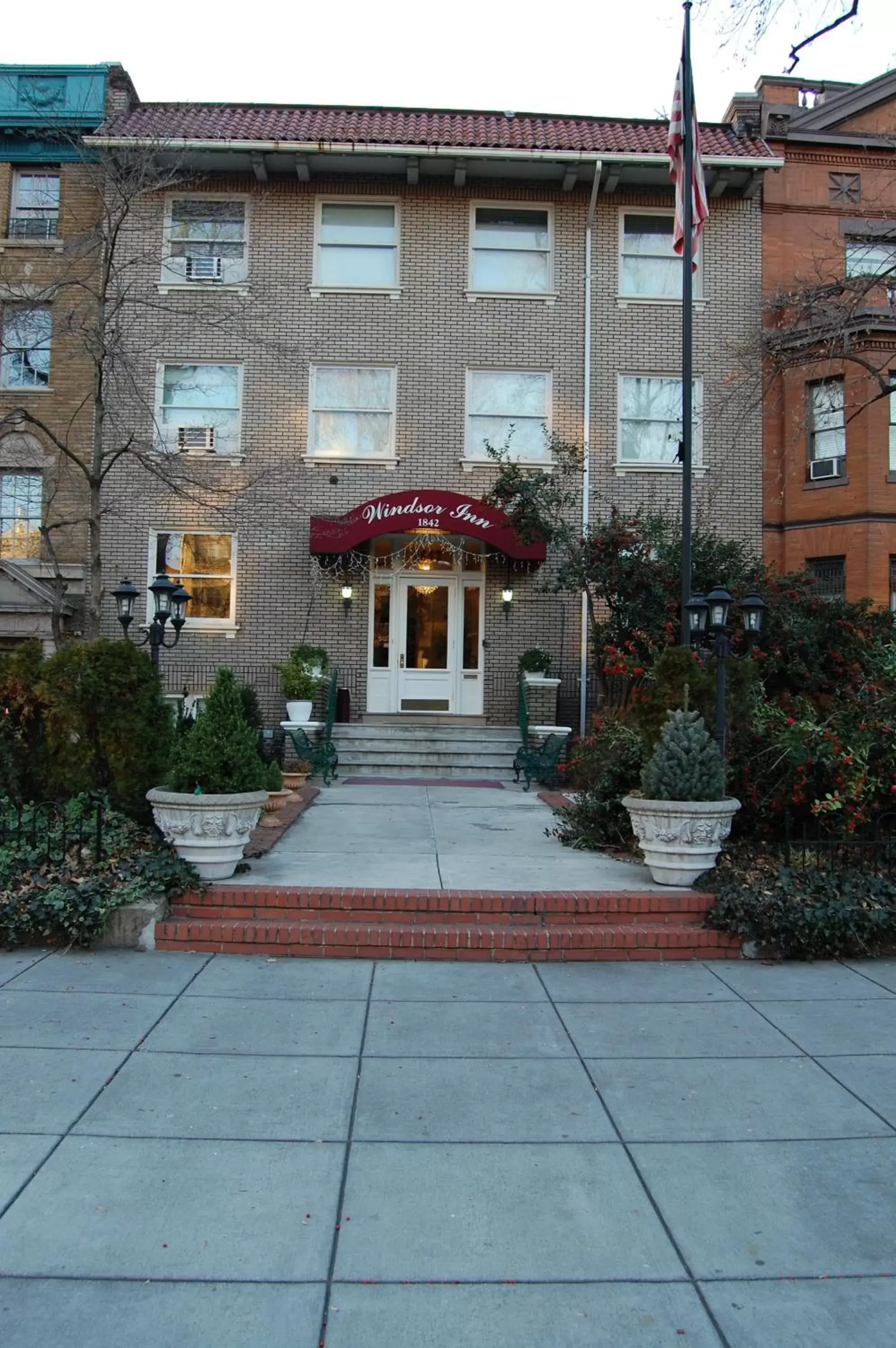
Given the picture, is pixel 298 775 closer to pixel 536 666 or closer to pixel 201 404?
pixel 536 666

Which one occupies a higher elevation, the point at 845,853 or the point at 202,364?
the point at 202,364

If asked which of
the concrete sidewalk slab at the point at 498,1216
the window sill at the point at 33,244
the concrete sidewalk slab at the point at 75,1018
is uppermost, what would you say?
the window sill at the point at 33,244

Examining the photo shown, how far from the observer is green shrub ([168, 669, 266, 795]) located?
6.54m

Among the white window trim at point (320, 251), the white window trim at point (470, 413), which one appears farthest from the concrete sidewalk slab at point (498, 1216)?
the white window trim at point (320, 251)

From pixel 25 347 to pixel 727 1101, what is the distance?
13115 millimetres

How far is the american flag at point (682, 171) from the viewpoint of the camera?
1001 centimetres

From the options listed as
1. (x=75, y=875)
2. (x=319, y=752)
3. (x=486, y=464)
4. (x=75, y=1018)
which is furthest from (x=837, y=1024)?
(x=486, y=464)

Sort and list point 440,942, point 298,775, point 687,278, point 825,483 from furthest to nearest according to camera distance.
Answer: point 825,483 < point 298,775 < point 687,278 < point 440,942

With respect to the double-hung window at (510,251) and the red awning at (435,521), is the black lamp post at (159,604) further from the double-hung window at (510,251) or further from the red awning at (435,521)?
the double-hung window at (510,251)

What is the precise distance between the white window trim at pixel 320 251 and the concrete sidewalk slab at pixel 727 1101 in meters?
14.3

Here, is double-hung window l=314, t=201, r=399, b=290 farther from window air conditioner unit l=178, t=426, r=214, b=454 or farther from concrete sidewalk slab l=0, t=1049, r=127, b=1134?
concrete sidewalk slab l=0, t=1049, r=127, b=1134

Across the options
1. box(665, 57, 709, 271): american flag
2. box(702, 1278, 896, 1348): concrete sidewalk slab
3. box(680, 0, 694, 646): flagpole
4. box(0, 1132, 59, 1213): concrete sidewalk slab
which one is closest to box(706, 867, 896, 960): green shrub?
box(702, 1278, 896, 1348): concrete sidewalk slab

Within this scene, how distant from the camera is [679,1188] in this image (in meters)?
3.19

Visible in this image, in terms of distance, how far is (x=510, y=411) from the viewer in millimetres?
16109
